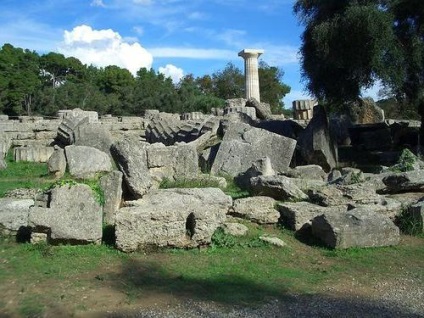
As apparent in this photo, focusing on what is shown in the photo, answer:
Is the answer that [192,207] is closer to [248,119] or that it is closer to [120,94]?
[248,119]

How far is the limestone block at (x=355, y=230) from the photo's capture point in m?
7.52

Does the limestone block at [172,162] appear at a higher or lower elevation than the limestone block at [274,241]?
higher

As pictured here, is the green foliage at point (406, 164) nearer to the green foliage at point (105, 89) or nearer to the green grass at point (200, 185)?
the green grass at point (200, 185)

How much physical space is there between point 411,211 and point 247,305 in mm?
4549

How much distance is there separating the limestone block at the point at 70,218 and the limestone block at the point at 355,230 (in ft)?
10.6

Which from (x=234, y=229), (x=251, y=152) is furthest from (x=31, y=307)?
(x=251, y=152)

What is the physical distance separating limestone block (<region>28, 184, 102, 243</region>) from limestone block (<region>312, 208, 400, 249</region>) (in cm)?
323

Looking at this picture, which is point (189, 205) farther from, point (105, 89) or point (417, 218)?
point (105, 89)

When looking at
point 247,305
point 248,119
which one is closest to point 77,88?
point 248,119

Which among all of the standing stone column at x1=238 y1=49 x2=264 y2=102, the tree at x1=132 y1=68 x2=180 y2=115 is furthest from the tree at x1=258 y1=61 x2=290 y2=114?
the standing stone column at x1=238 y1=49 x2=264 y2=102

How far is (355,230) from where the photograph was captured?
7578 mm

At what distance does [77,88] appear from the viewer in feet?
186

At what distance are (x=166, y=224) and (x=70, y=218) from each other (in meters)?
1.31

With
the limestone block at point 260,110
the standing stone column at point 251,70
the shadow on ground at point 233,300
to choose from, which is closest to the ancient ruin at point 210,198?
the shadow on ground at point 233,300
